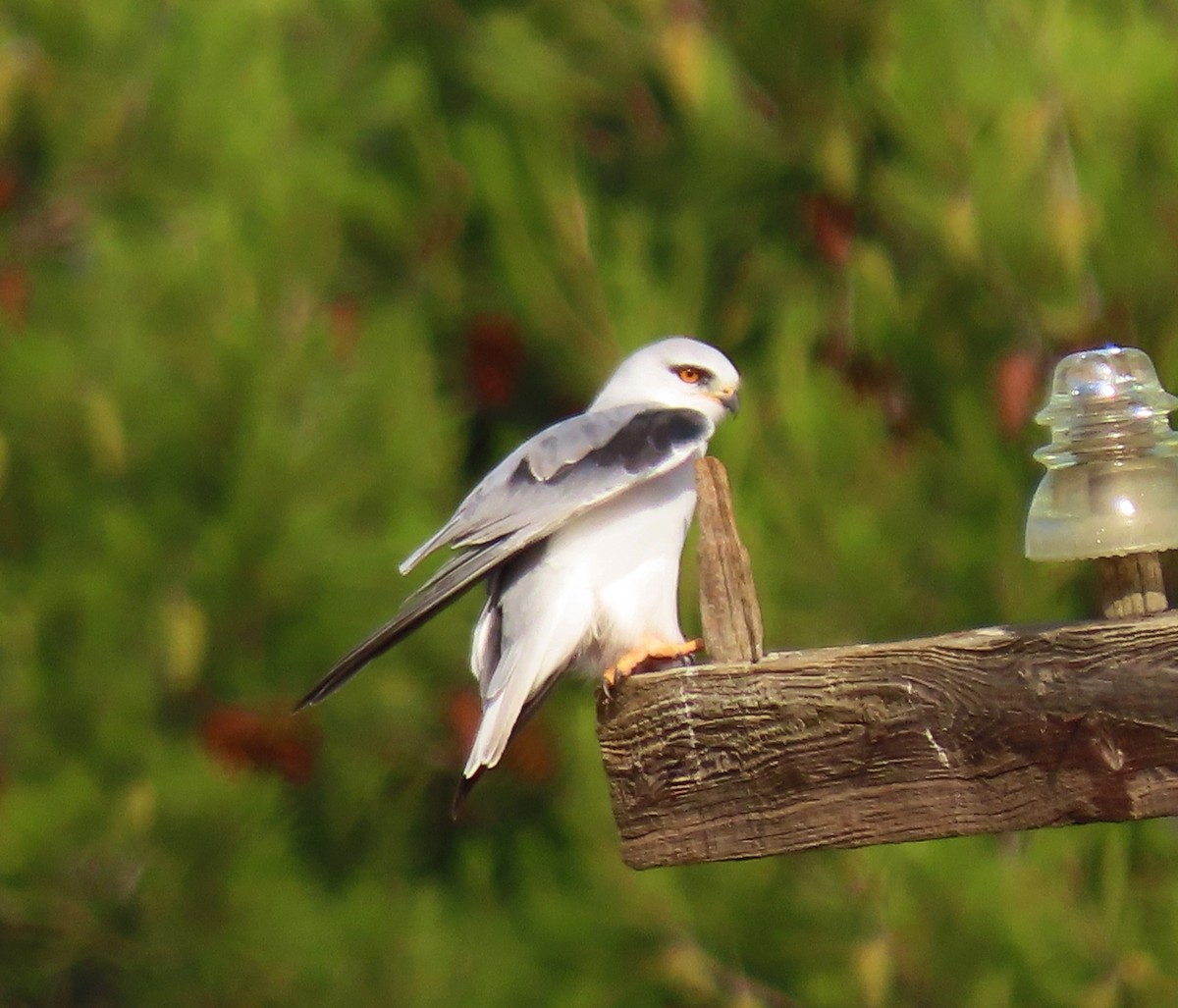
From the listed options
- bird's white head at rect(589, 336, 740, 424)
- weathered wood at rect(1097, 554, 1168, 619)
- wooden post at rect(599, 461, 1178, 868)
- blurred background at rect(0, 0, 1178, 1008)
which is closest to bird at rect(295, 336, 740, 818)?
bird's white head at rect(589, 336, 740, 424)

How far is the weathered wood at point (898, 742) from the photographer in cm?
109

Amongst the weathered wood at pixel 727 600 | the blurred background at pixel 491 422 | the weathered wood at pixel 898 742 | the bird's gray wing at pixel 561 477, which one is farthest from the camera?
the blurred background at pixel 491 422

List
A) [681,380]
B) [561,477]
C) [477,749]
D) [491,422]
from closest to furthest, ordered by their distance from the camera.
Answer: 1. [477,749]
2. [561,477]
3. [681,380]
4. [491,422]

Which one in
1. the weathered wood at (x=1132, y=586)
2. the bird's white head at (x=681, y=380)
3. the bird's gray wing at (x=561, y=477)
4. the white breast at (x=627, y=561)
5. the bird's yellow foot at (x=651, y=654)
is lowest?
the weathered wood at (x=1132, y=586)

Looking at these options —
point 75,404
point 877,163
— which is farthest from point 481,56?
point 75,404

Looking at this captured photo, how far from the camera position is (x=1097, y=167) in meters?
2.08

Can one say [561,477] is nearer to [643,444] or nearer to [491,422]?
[643,444]

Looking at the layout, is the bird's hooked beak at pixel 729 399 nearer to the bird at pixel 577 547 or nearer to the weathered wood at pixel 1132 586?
the bird at pixel 577 547

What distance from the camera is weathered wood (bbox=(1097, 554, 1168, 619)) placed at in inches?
45.6

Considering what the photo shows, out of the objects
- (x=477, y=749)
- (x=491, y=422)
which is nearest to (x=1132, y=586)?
(x=477, y=749)

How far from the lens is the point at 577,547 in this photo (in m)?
1.91

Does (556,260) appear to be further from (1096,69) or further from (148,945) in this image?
(148,945)

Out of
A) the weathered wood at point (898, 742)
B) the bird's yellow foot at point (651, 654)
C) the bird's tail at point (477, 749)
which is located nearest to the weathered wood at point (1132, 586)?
the weathered wood at point (898, 742)

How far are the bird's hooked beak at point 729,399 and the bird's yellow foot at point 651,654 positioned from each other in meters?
0.49
